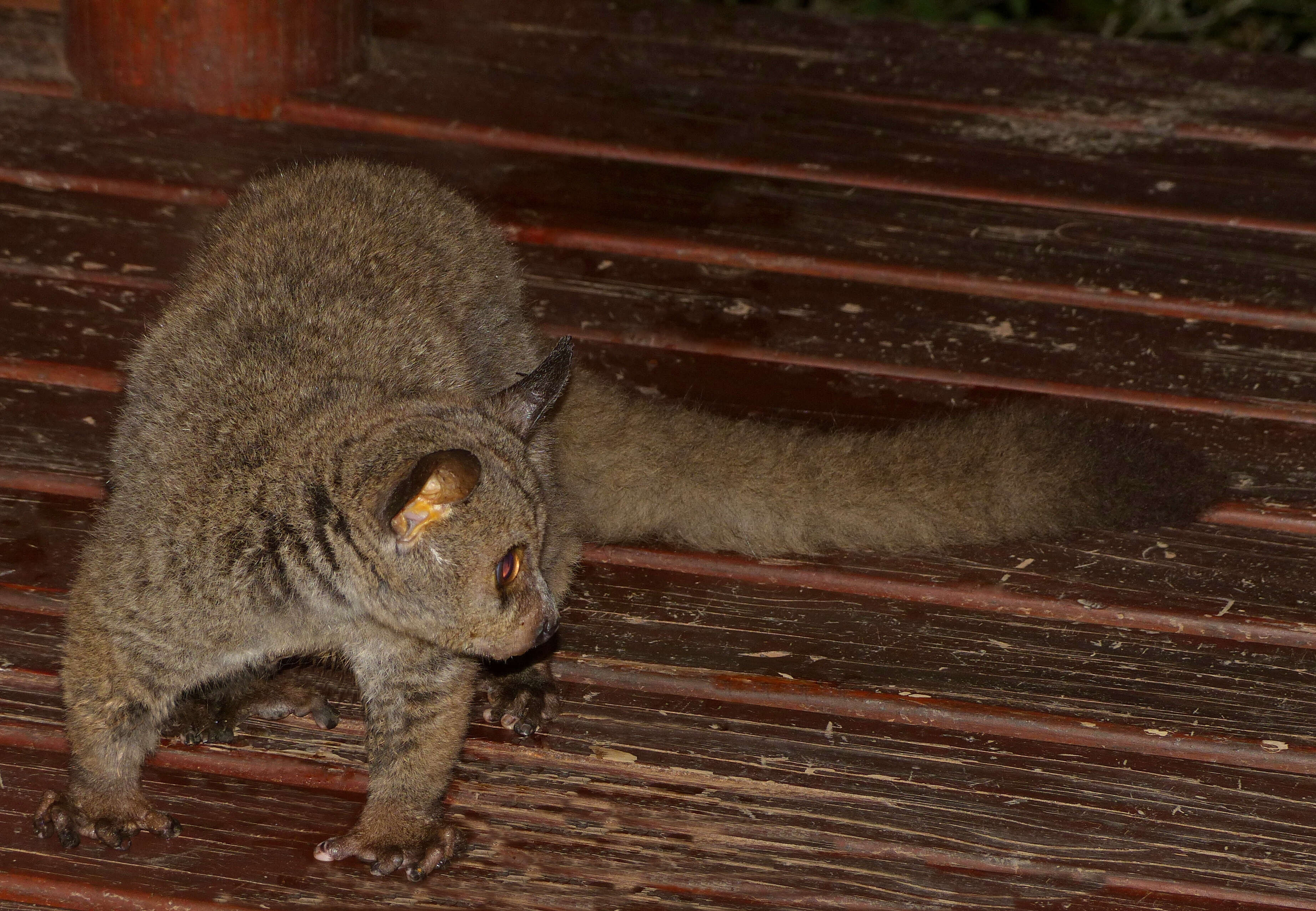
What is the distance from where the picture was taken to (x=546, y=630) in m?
2.42

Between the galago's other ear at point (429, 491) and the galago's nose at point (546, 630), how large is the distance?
263mm

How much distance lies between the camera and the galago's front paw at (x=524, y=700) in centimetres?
264

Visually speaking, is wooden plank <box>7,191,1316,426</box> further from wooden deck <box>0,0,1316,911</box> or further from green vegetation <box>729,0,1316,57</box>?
green vegetation <box>729,0,1316,57</box>

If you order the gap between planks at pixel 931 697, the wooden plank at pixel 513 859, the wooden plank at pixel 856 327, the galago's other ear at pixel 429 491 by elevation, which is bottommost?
the wooden plank at pixel 513 859

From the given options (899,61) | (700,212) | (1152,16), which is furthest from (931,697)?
(1152,16)

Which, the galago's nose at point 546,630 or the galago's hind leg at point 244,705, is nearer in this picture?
the galago's nose at point 546,630

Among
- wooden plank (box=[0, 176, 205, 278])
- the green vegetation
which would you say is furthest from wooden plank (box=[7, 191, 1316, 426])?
the green vegetation

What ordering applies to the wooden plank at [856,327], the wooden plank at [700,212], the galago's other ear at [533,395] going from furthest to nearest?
the wooden plank at [700,212], the wooden plank at [856,327], the galago's other ear at [533,395]

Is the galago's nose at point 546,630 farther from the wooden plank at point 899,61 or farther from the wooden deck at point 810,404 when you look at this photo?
the wooden plank at point 899,61

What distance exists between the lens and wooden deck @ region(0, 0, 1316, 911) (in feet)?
7.93

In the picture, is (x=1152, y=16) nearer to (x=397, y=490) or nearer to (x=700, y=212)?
(x=700, y=212)

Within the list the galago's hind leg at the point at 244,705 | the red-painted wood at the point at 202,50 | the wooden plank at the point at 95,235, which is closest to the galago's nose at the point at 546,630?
the galago's hind leg at the point at 244,705

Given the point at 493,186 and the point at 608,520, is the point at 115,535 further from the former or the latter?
the point at 493,186

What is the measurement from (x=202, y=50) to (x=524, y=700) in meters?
2.52
